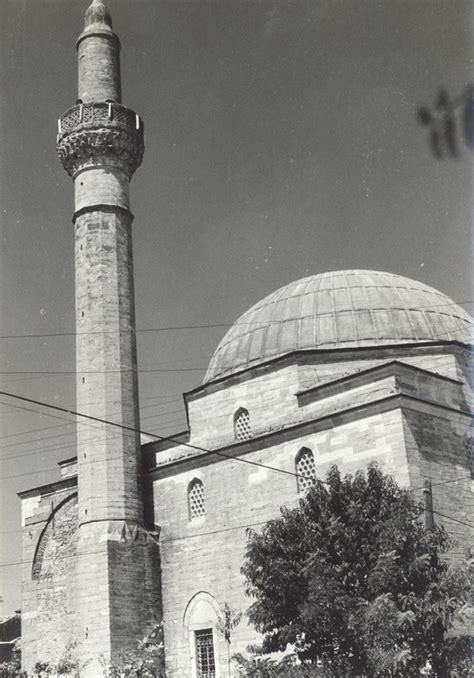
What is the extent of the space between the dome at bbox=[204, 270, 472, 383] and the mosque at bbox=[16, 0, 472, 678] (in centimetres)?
6

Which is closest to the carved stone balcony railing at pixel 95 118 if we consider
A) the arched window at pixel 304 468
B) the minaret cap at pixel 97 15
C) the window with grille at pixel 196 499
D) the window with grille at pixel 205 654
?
the minaret cap at pixel 97 15

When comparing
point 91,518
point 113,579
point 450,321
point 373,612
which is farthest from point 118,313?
point 373,612

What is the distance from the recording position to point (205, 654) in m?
18.5

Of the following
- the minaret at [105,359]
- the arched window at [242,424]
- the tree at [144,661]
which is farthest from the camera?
the arched window at [242,424]

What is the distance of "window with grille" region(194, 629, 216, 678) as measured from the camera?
18266 mm

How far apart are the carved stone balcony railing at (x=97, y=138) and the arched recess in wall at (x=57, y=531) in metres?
8.45

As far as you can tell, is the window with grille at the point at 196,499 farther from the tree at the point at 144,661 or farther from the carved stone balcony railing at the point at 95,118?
the carved stone balcony railing at the point at 95,118

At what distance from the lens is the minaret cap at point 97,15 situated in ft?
73.9

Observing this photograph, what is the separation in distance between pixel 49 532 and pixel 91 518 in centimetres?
369

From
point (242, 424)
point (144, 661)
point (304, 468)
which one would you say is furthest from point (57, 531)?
point (304, 468)

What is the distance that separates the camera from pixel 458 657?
1240 cm

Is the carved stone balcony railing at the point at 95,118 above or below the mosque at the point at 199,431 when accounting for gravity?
above

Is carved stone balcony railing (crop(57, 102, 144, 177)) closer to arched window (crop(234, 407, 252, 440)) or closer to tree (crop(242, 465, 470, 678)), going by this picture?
arched window (crop(234, 407, 252, 440))

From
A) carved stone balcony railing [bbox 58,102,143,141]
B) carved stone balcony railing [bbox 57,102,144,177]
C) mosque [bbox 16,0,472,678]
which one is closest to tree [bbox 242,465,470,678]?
mosque [bbox 16,0,472,678]
